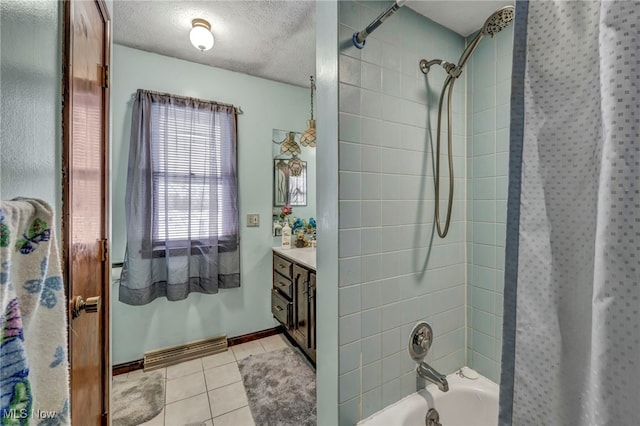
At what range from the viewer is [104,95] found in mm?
1121

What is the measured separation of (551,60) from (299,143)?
239 centimetres

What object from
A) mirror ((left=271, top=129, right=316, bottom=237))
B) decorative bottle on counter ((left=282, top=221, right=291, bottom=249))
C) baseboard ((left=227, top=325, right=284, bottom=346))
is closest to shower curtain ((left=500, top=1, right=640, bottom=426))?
decorative bottle on counter ((left=282, top=221, right=291, bottom=249))

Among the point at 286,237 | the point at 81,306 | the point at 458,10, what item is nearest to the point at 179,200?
the point at 286,237

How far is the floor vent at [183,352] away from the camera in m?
2.07

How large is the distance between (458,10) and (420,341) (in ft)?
5.36

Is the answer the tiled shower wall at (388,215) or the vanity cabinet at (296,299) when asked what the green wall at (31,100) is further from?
the vanity cabinet at (296,299)

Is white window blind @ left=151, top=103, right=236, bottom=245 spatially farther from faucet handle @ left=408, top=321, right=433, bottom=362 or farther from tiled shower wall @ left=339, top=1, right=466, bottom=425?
faucet handle @ left=408, top=321, right=433, bottom=362

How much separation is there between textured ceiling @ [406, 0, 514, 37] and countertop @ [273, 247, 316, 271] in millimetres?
1594

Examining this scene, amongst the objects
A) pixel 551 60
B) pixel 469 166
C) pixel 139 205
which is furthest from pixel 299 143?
pixel 551 60

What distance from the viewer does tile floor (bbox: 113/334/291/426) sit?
5.27ft

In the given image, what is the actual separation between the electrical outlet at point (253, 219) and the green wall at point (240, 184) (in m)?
0.04

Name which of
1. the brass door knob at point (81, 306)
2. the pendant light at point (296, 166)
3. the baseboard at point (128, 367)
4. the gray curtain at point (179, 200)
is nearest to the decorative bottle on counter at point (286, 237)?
the gray curtain at point (179, 200)

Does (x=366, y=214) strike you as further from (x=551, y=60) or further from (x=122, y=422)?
(x=122, y=422)

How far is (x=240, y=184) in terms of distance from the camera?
2441mm
